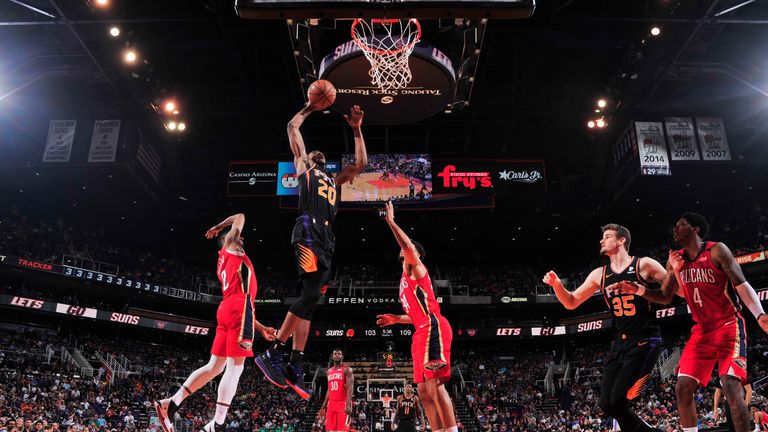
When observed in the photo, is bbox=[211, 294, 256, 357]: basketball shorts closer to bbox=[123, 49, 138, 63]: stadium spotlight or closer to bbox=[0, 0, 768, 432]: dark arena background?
bbox=[0, 0, 768, 432]: dark arena background

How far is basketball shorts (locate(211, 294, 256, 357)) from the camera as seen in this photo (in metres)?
6.98

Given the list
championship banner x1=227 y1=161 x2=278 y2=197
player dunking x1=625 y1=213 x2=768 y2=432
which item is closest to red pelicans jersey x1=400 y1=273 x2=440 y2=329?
player dunking x1=625 y1=213 x2=768 y2=432

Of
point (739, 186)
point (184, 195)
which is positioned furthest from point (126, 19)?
point (739, 186)

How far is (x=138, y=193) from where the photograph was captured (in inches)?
1003

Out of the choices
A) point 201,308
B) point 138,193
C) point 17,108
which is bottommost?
point 201,308

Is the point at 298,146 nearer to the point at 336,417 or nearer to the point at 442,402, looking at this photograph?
the point at 442,402

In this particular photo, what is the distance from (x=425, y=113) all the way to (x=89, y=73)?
463 inches

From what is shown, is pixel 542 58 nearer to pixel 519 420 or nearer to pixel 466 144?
pixel 466 144

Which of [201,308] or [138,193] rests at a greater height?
[138,193]

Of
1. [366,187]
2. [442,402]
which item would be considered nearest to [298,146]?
[442,402]

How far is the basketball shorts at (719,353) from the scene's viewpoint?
539cm

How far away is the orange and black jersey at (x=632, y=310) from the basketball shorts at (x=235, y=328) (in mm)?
4058

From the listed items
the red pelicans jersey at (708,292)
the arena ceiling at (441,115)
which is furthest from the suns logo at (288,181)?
the red pelicans jersey at (708,292)

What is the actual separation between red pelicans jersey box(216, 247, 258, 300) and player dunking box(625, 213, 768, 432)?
4.42m
